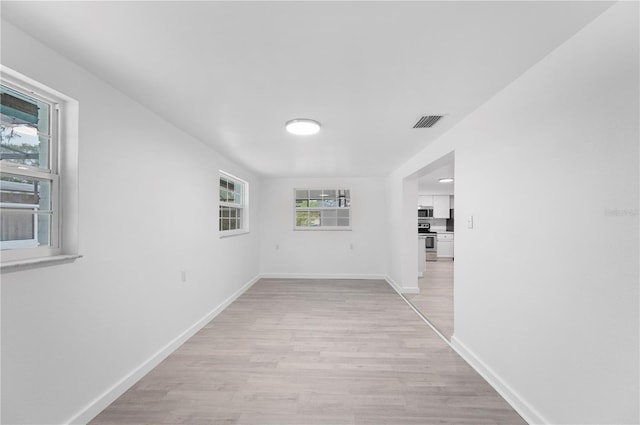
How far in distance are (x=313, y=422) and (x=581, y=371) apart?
157cm

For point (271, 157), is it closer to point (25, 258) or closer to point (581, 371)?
point (25, 258)

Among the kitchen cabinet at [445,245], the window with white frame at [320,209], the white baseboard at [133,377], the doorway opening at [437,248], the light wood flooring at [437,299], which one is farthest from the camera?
the kitchen cabinet at [445,245]

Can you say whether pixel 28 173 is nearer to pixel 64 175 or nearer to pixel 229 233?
pixel 64 175

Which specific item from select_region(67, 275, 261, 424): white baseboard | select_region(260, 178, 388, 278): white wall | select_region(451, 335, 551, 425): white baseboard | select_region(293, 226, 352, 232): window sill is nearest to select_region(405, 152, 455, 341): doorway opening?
select_region(451, 335, 551, 425): white baseboard

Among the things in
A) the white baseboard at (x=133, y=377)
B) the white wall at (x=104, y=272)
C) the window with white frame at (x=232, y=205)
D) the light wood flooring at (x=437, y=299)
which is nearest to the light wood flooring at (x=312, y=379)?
the white baseboard at (x=133, y=377)

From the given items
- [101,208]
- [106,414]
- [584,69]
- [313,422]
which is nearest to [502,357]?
[313,422]

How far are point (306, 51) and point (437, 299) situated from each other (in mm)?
4461

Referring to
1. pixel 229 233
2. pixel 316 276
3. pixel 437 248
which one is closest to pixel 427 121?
pixel 229 233

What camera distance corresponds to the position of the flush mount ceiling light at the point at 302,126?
2695mm

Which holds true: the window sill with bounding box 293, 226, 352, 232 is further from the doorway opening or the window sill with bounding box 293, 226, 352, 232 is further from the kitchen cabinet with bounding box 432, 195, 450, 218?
the kitchen cabinet with bounding box 432, 195, 450, 218

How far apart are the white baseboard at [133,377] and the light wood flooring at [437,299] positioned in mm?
2892

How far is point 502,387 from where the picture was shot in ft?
7.00

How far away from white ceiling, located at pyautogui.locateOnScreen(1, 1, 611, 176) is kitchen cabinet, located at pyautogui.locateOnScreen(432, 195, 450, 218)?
8.22 metres

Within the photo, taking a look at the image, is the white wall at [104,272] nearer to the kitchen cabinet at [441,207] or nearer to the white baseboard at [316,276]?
the white baseboard at [316,276]
